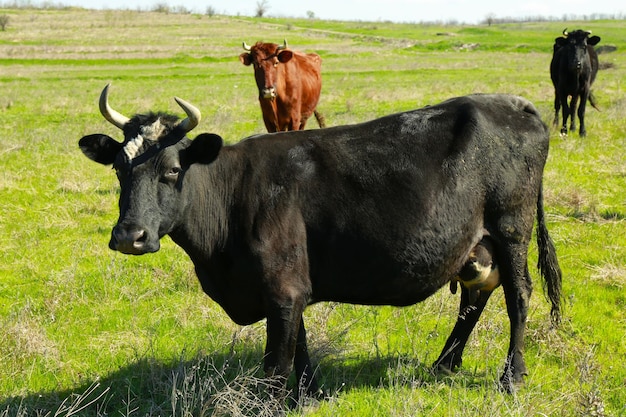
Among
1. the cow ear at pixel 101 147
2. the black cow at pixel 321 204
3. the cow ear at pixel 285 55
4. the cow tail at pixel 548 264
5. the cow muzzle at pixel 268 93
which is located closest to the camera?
the black cow at pixel 321 204

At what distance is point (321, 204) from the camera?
4285 mm

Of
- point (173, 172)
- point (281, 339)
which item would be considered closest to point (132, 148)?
point (173, 172)

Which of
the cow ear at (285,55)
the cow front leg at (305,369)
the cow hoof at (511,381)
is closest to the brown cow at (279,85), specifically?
the cow ear at (285,55)

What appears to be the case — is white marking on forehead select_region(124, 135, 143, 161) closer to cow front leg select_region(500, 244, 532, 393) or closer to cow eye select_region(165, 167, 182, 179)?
cow eye select_region(165, 167, 182, 179)

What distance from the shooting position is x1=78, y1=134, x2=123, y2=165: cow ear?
425 cm

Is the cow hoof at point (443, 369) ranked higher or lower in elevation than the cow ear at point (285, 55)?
lower

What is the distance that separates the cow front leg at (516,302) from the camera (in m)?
4.76

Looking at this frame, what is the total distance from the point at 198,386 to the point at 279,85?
25.8 ft

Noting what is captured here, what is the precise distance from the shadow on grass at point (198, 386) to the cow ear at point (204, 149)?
1305 millimetres

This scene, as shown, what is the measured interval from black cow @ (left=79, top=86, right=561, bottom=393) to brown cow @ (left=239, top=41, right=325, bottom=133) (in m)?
6.90

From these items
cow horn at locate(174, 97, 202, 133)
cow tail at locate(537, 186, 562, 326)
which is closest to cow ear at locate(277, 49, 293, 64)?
cow tail at locate(537, 186, 562, 326)

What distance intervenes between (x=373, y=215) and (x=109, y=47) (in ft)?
215

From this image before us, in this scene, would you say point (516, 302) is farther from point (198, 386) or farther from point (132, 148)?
point (132, 148)

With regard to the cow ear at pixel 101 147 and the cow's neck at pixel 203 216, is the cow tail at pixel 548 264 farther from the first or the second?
the cow ear at pixel 101 147
